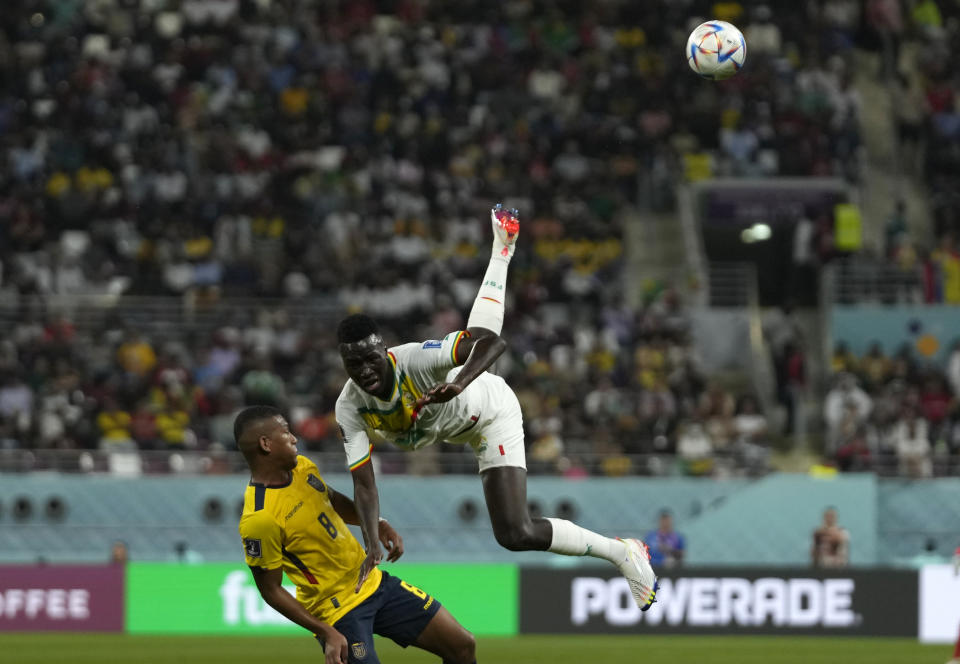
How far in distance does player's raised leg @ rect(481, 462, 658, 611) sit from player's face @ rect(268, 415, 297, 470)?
5.53ft

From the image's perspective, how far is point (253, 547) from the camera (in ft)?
27.1

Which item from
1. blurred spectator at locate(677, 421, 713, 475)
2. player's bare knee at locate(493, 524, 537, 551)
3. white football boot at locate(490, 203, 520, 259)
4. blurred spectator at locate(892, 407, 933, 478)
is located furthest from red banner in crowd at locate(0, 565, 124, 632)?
white football boot at locate(490, 203, 520, 259)

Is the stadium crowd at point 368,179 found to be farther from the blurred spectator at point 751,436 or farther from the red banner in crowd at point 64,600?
the red banner in crowd at point 64,600

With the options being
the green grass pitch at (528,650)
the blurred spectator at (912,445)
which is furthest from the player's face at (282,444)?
the blurred spectator at (912,445)

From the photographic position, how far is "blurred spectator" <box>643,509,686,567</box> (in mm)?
18734

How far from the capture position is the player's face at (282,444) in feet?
27.0

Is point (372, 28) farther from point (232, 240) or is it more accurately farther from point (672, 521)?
point (672, 521)

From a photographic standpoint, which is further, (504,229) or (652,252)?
(652,252)

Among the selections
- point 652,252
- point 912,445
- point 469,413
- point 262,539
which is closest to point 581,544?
point 469,413

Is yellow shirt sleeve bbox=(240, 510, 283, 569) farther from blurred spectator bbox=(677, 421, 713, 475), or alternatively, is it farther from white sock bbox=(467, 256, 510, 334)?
blurred spectator bbox=(677, 421, 713, 475)

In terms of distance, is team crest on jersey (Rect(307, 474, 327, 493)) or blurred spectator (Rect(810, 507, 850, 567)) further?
blurred spectator (Rect(810, 507, 850, 567))

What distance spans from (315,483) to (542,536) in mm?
1737

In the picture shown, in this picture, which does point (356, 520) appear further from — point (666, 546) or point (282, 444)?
point (666, 546)

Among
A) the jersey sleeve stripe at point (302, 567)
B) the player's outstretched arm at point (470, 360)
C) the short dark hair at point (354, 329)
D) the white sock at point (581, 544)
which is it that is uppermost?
the short dark hair at point (354, 329)
